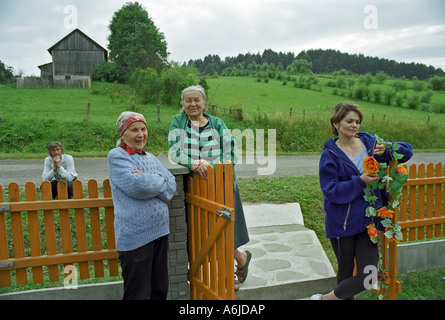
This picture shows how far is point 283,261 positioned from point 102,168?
23.6 ft

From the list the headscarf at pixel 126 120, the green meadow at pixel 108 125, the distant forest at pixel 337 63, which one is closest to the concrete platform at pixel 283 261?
the headscarf at pixel 126 120

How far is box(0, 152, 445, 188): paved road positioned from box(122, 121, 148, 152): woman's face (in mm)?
5929

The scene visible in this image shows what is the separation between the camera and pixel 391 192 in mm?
2869

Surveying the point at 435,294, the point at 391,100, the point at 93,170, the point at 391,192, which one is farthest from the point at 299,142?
the point at 391,100

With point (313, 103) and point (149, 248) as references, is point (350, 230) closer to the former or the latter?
point (149, 248)

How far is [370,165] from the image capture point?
8.71ft

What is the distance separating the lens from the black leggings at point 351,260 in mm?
2797

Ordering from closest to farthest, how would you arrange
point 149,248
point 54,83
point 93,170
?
point 149,248 → point 93,170 → point 54,83

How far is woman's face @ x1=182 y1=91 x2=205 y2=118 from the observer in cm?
319

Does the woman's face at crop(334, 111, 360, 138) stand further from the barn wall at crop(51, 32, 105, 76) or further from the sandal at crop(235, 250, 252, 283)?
the barn wall at crop(51, 32, 105, 76)

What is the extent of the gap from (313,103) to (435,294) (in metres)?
28.5

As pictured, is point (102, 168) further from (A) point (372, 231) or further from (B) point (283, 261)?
(A) point (372, 231)

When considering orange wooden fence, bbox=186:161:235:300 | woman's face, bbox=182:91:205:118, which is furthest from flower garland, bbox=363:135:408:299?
woman's face, bbox=182:91:205:118

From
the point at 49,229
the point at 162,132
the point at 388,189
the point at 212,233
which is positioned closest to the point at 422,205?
the point at 388,189
